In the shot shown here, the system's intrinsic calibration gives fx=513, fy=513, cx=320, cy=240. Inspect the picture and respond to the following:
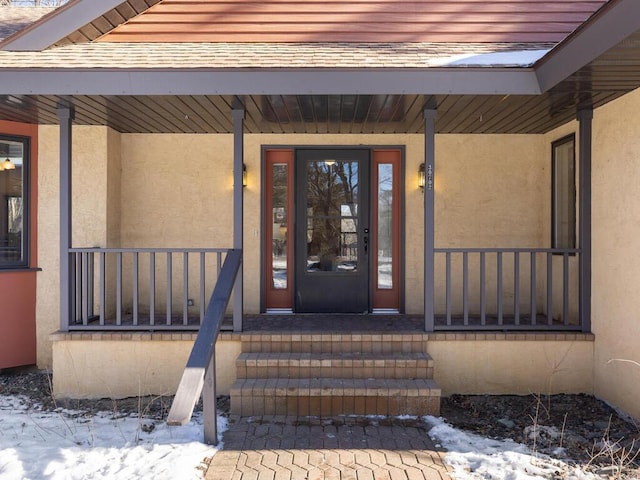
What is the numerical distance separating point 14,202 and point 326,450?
4.24 meters

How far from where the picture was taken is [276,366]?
4328 millimetres

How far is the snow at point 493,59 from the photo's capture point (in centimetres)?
412

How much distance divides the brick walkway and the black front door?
2.15 meters

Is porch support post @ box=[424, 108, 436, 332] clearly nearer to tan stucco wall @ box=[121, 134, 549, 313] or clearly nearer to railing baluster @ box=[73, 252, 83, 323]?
tan stucco wall @ box=[121, 134, 549, 313]

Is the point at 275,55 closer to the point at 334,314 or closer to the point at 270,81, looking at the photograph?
the point at 270,81

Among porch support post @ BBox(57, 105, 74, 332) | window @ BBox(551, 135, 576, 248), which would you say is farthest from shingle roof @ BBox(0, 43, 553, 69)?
window @ BBox(551, 135, 576, 248)

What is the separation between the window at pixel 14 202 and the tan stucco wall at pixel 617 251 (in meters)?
5.66

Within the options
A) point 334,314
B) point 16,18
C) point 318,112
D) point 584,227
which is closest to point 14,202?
point 16,18

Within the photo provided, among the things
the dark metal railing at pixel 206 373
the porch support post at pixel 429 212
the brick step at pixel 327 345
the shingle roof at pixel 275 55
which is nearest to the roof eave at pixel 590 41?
the shingle roof at pixel 275 55

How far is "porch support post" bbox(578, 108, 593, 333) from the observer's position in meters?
4.64

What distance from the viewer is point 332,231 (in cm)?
601

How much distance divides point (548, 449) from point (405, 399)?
1.05 metres

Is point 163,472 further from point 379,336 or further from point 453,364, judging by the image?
point 453,364

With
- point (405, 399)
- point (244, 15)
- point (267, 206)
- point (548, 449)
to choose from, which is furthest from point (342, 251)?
point (548, 449)
